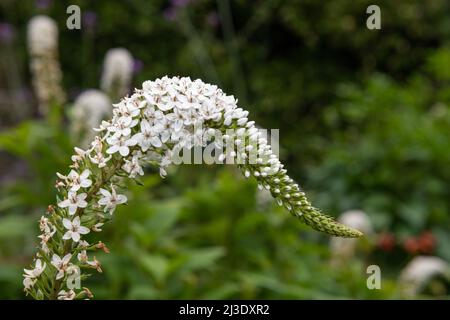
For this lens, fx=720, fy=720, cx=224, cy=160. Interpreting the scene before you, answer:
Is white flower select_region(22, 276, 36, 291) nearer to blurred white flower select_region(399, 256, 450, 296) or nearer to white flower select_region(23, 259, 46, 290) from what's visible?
white flower select_region(23, 259, 46, 290)

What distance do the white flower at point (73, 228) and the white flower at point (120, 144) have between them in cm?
20

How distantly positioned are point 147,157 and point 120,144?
9cm

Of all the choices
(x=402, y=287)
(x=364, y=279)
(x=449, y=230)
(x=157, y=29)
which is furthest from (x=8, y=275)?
(x=157, y=29)

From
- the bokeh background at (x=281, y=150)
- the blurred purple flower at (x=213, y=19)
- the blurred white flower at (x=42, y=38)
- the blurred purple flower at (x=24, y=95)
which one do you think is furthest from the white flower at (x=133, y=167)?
the blurred purple flower at (x=24, y=95)

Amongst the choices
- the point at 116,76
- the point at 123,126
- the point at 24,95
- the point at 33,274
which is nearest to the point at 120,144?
the point at 123,126

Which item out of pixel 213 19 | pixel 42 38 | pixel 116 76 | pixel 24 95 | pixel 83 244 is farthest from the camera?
pixel 24 95

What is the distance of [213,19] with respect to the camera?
8680 millimetres

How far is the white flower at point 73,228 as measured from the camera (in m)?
1.75

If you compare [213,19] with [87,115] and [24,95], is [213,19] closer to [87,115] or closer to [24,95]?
[24,95]

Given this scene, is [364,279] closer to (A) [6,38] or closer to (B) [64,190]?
(B) [64,190]

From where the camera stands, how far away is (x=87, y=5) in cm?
973

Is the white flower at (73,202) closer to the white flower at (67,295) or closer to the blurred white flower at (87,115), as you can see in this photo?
the white flower at (67,295)

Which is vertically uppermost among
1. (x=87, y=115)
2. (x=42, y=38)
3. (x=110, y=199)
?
(x=42, y=38)

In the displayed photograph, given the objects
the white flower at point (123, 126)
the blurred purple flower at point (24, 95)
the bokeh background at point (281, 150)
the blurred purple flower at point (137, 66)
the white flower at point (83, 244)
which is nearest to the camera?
the white flower at point (123, 126)
